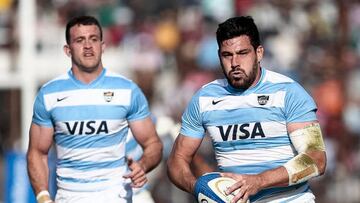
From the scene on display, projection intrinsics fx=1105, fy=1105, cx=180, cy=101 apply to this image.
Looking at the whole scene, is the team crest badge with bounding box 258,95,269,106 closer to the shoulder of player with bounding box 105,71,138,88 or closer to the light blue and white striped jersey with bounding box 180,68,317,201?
the light blue and white striped jersey with bounding box 180,68,317,201

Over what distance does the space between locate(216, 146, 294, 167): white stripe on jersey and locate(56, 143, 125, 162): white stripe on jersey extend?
5.68 ft

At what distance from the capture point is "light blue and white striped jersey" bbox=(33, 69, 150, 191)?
978 centimetres

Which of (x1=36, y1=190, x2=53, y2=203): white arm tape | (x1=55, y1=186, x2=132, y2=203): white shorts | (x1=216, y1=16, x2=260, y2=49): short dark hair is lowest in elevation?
(x1=55, y1=186, x2=132, y2=203): white shorts

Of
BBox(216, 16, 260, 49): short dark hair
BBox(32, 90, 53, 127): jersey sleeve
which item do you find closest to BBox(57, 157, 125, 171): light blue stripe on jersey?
BBox(32, 90, 53, 127): jersey sleeve

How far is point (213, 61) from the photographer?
18156 mm

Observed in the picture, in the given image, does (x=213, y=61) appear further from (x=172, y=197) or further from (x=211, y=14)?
(x=172, y=197)

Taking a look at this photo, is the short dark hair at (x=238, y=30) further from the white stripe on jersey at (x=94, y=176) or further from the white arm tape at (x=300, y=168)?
the white stripe on jersey at (x=94, y=176)

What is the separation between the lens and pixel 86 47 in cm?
982

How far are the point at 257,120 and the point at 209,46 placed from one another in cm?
1006

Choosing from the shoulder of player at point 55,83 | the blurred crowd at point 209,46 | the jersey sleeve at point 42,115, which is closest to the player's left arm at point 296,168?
the jersey sleeve at point 42,115

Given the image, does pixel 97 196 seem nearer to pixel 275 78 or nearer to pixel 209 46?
pixel 275 78

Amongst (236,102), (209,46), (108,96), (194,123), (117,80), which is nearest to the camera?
(236,102)

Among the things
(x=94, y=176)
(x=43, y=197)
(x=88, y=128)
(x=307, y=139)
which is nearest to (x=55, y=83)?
(x=88, y=128)

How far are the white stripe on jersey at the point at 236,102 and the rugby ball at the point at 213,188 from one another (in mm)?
658
